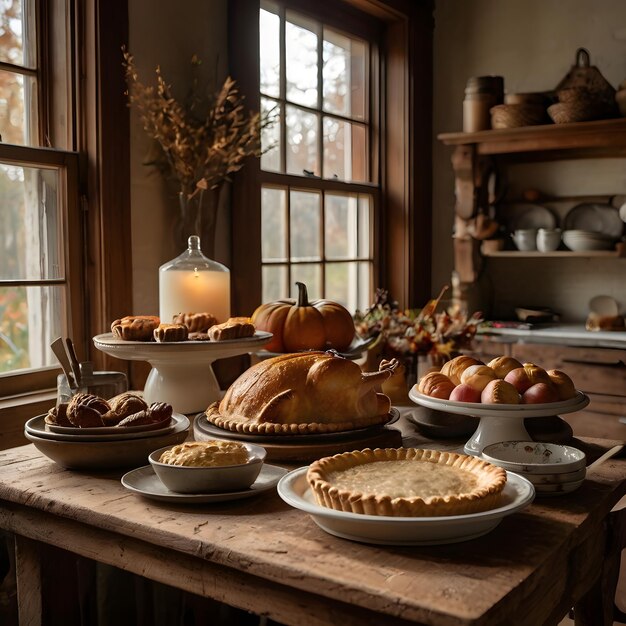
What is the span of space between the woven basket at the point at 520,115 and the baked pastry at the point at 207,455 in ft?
9.56

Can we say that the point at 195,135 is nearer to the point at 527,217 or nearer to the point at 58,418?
the point at 58,418

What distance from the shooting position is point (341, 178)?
3.87 meters

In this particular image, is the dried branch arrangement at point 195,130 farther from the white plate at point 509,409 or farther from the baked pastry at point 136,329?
the white plate at point 509,409

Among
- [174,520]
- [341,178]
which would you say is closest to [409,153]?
[341,178]

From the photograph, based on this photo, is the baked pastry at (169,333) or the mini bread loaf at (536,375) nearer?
the mini bread loaf at (536,375)

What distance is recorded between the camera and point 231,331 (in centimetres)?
163

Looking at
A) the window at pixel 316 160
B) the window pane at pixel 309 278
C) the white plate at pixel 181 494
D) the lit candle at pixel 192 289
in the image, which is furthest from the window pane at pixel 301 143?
the white plate at pixel 181 494

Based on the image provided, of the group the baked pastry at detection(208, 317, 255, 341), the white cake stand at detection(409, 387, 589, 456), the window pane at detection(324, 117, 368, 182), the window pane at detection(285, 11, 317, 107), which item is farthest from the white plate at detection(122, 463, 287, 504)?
the window pane at detection(324, 117, 368, 182)

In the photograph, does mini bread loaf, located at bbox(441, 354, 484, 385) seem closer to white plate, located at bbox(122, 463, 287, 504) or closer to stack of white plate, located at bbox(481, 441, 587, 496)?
stack of white plate, located at bbox(481, 441, 587, 496)

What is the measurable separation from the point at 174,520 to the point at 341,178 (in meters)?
2.97

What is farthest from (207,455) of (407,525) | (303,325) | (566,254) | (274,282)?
(566,254)

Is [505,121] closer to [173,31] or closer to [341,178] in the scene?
[341,178]

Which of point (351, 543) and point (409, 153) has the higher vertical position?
point (409, 153)

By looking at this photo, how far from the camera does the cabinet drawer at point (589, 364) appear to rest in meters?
3.33
